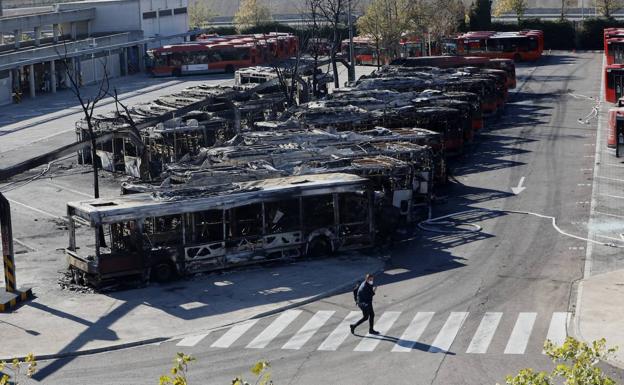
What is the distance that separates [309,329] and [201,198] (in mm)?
6718

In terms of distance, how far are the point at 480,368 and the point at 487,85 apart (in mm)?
41764

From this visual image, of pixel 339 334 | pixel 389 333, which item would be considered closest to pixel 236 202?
pixel 339 334

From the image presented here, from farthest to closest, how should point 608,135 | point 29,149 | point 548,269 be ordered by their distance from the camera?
point 29,149 → point 608,135 → point 548,269

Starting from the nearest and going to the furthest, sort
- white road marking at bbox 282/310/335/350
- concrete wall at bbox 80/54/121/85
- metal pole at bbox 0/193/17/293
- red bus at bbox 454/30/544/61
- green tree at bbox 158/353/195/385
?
green tree at bbox 158/353/195/385
white road marking at bbox 282/310/335/350
metal pole at bbox 0/193/17/293
concrete wall at bbox 80/54/121/85
red bus at bbox 454/30/544/61

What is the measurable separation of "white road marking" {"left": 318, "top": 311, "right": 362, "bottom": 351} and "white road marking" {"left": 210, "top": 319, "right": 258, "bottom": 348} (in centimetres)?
226

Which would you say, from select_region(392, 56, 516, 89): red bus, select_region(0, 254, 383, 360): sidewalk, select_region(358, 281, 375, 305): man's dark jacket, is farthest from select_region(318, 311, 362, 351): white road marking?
select_region(392, 56, 516, 89): red bus

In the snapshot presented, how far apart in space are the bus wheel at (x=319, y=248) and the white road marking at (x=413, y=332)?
21.3ft

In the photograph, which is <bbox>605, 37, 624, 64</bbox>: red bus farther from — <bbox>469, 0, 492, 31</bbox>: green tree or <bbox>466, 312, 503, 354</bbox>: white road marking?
<bbox>466, 312, 503, 354</bbox>: white road marking

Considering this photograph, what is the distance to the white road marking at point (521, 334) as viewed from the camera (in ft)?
82.2

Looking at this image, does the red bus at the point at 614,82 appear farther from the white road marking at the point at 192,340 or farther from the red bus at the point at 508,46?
the white road marking at the point at 192,340

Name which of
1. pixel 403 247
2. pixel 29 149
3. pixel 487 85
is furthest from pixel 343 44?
pixel 403 247

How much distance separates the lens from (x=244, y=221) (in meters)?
33.0

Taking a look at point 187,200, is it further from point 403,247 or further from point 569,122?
point 569,122

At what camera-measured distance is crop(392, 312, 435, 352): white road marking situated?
25.7 meters
